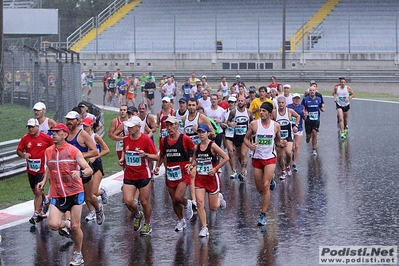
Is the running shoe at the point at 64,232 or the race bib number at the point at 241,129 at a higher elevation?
the race bib number at the point at 241,129

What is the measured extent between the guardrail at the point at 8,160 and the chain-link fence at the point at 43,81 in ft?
18.6

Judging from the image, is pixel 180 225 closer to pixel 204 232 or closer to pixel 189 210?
pixel 189 210

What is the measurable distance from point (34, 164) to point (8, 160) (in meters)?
4.77

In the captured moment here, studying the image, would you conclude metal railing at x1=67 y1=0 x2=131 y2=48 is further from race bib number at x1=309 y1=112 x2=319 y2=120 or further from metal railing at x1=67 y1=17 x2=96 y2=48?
race bib number at x1=309 y1=112 x2=319 y2=120

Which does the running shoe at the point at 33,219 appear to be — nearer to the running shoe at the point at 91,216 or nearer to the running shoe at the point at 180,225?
the running shoe at the point at 91,216

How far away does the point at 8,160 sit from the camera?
53.7 ft

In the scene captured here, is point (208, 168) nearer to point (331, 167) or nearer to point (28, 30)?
point (331, 167)

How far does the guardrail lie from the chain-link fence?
5.68m

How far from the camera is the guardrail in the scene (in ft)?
53.0

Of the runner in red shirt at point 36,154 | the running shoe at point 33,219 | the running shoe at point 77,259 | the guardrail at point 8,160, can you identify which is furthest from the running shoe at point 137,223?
the guardrail at point 8,160

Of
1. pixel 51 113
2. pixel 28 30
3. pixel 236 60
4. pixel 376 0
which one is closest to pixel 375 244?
pixel 51 113

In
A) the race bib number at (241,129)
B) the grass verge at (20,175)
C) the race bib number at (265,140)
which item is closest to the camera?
the race bib number at (265,140)

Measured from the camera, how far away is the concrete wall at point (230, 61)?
5475cm

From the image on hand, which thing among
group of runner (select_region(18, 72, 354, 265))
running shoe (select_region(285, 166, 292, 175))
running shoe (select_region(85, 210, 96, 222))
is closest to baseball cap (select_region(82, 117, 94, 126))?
group of runner (select_region(18, 72, 354, 265))
